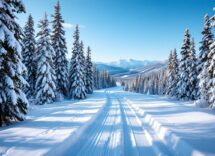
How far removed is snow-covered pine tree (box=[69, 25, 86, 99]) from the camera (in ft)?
110

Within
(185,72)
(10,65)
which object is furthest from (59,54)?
(185,72)

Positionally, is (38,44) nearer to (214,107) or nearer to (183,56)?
(214,107)

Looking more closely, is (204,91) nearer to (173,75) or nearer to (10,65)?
(173,75)

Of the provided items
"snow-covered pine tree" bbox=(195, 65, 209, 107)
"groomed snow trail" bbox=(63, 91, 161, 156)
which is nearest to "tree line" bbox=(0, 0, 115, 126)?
"groomed snow trail" bbox=(63, 91, 161, 156)

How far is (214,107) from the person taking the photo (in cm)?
→ 1720

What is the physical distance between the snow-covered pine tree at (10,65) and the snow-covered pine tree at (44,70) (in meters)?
13.0

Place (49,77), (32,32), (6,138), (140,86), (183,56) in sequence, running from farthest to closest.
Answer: (140,86)
(183,56)
(32,32)
(49,77)
(6,138)

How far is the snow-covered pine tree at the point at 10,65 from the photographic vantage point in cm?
984

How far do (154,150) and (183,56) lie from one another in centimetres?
3152

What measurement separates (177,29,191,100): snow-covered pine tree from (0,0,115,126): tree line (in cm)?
1781

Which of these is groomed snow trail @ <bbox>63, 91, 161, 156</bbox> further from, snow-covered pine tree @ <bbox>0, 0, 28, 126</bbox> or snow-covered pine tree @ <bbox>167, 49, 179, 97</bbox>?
snow-covered pine tree @ <bbox>167, 49, 179, 97</bbox>

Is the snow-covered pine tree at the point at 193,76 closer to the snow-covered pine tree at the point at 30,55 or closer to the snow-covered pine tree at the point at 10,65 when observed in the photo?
the snow-covered pine tree at the point at 30,55

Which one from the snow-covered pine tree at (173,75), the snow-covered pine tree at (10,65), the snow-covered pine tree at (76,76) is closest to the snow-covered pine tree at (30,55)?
the snow-covered pine tree at (76,76)

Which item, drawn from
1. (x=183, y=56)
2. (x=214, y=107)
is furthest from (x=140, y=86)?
(x=214, y=107)
